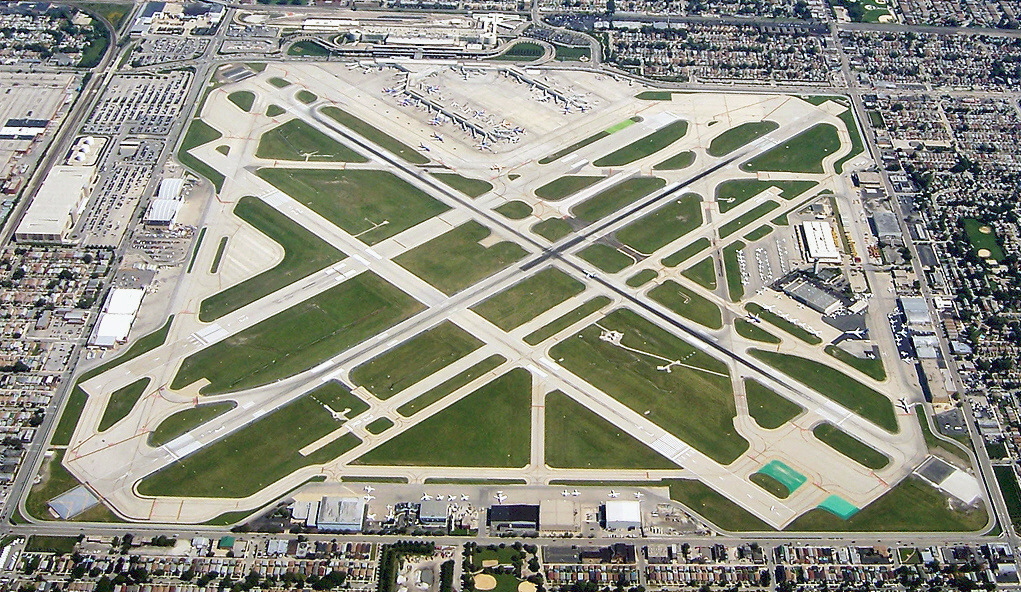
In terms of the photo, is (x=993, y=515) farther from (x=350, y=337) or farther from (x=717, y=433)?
(x=350, y=337)

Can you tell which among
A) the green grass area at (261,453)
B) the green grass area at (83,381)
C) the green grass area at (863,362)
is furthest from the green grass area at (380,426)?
the green grass area at (863,362)

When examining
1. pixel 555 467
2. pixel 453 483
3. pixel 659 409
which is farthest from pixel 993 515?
pixel 453 483

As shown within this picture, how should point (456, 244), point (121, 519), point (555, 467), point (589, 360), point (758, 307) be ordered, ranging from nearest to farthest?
point (121, 519) → point (555, 467) → point (589, 360) → point (758, 307) → point (456, 244)

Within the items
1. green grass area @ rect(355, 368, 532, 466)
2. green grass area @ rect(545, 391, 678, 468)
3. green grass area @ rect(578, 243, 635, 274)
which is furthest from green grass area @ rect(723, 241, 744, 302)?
green grass area @ rect(355, 368, 532, 466)

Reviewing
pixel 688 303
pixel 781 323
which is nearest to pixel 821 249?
pixel 781 323

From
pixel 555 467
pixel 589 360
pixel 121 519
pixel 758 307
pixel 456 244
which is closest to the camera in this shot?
pixel 121 519

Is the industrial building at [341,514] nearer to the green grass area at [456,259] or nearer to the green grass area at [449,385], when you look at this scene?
the green grass area at [449,385]
